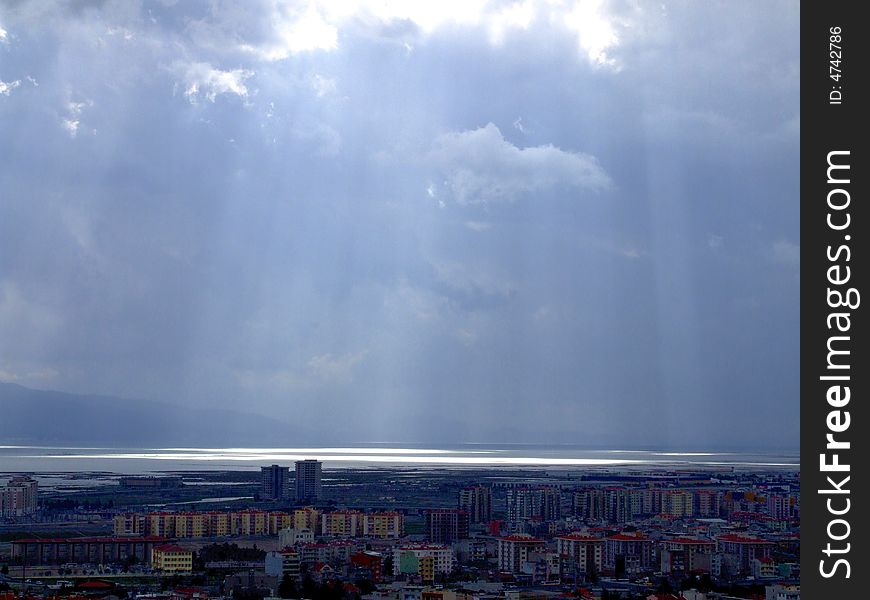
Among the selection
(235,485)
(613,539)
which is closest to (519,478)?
(235,485)

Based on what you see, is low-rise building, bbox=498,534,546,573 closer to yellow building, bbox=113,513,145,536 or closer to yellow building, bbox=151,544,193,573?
yellow building, bbox=151,544,193,573

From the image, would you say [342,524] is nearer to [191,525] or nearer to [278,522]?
[278,522]

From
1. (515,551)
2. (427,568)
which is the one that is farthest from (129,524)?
(515,551)

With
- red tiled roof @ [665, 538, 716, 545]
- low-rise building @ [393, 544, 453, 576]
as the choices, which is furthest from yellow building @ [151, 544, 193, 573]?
red tiled roof @ [665, 538, 716, 545]

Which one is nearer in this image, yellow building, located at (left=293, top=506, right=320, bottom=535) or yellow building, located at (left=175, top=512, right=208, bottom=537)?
yellow building, located at (left=175, top=512, right=208, bottom=537)

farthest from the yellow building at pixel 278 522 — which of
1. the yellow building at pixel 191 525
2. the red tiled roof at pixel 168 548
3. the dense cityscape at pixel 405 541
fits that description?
the red tiled roof at pixel 168 548
